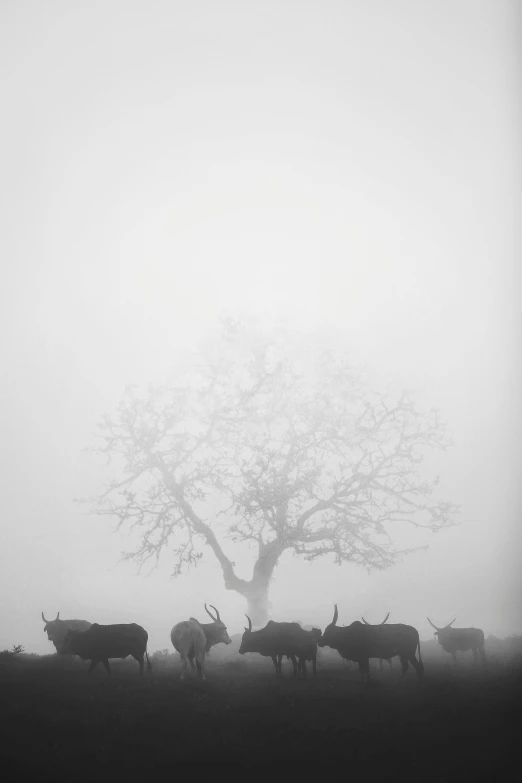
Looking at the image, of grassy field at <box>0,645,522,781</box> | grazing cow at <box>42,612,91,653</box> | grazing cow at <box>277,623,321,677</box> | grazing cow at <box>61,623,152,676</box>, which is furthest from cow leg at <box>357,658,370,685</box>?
grazing cow at <box>42,612,91,653</box>

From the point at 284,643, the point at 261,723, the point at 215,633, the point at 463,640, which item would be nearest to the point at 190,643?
the point at 215,633

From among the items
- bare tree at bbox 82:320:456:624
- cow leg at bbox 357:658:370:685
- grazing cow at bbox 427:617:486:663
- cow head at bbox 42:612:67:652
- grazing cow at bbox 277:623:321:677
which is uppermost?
bare tree at bbox 82:320:456:624

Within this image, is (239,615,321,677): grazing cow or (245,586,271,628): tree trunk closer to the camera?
(239,615,321,677): grazing cow

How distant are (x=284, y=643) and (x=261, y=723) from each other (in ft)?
15.5

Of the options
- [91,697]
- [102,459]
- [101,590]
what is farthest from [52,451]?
[91,697]

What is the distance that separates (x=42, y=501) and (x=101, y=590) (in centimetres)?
1689

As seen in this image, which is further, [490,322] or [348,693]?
[490,322]

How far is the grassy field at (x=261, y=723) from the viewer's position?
277 inches

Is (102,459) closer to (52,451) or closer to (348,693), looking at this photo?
(52,451)

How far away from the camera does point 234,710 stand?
9.02m

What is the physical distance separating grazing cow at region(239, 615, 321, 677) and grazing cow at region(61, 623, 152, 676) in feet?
10.4

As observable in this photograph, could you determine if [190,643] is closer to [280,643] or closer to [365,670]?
[280,643]

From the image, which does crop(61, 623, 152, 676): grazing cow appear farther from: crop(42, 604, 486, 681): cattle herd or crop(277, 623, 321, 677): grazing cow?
crop(277, 623, 321, 677): grazing cow

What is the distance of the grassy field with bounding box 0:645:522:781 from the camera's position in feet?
23.1
